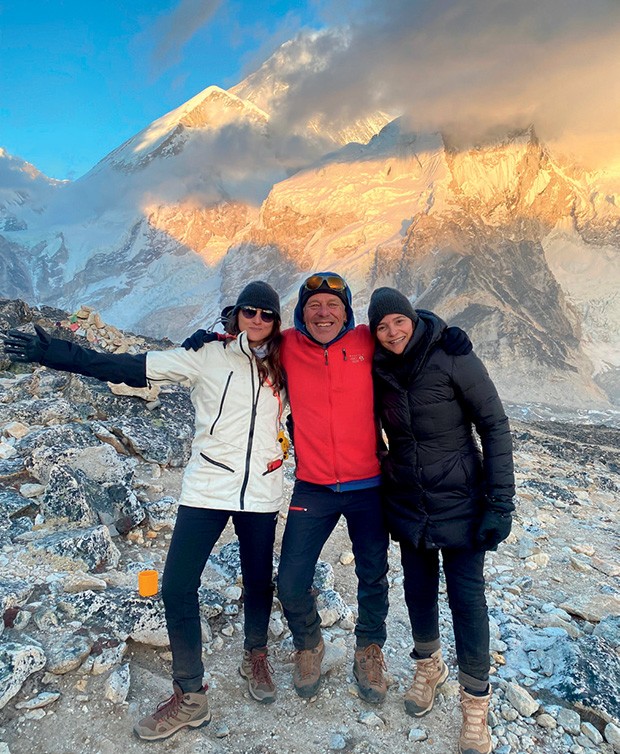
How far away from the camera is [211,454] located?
8.68 feet

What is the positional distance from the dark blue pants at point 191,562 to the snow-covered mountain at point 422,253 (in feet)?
138

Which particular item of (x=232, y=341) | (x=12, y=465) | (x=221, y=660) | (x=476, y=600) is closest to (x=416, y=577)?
(x=476, y=600)

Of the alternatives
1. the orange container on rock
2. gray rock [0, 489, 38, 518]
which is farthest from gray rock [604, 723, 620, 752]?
gray rock [0, 489, 38, 518]

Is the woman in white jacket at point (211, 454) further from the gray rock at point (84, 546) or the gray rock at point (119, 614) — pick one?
the gray rock at point (84, 546)

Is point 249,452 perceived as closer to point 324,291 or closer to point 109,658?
point 324,291

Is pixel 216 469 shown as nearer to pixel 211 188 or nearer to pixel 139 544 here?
pixel 139 544

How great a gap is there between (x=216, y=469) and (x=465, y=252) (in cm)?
5442

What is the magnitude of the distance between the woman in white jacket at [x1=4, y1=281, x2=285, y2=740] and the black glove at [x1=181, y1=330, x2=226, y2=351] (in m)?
0.03

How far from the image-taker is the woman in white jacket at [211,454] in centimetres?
259

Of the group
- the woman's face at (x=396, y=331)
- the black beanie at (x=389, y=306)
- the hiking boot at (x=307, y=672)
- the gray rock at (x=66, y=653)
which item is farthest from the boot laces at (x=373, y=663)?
the black beanie at (x=389, y=306)

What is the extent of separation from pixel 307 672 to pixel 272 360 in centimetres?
183

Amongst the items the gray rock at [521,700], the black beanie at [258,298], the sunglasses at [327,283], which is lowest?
the gray rock at [521,700]

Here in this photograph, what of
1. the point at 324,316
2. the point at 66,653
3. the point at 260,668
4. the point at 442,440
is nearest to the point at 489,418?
the point at 442,440

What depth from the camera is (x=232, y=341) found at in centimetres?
277
